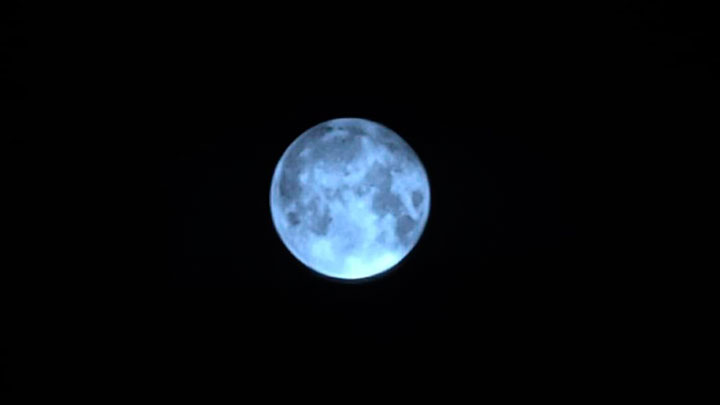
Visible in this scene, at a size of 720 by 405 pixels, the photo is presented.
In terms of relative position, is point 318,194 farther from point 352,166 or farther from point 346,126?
point 346,126

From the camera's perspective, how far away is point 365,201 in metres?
2.82

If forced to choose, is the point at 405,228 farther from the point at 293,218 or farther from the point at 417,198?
the point at 293,218

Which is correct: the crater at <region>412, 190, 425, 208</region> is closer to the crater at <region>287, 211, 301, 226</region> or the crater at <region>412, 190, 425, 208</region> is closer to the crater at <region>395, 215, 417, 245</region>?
the crater at <region>395, 215, 417, 245</region>

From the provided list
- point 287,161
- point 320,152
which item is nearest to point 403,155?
point 320,152

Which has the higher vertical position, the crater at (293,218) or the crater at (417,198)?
the crater at (417,198)

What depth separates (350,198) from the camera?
281 cm

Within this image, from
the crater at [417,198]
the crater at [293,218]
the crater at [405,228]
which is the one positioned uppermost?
the crater at [417,198]

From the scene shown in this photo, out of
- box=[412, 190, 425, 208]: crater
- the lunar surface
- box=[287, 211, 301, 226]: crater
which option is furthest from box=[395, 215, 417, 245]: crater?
box=[287, 211, 301, 226]: crater

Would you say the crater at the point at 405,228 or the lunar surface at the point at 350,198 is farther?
the crater at the point at 405,228

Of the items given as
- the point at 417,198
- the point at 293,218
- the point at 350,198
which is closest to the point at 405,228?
the point at 417,198

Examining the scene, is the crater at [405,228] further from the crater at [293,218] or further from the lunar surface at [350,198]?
the crater at [293,218]

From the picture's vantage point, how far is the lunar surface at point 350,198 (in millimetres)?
2834

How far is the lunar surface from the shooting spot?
283 centimetres

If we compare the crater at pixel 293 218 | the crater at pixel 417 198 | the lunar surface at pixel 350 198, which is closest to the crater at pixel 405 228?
the lunar surface at pixel 350 198
